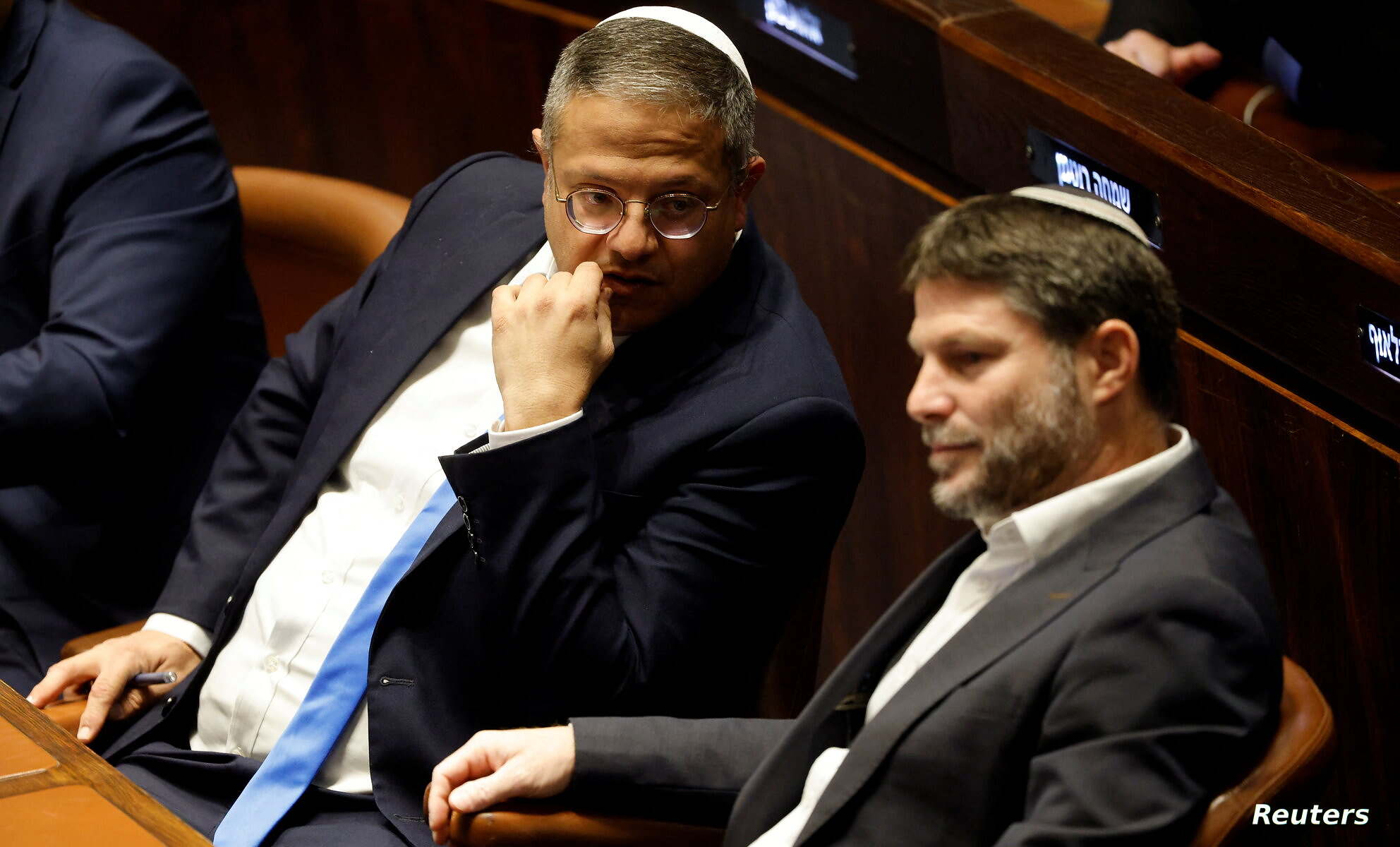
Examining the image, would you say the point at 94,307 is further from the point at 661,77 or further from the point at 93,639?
the point at 661,77

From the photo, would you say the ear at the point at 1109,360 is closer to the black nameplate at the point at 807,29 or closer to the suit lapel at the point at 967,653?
the suit lapel at the point at 967,653

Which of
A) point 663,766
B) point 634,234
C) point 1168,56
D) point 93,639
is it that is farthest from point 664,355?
point 1168,56

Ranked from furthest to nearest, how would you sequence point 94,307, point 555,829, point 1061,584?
1. point 94,307
2. point 555,829
3. point 1061,584

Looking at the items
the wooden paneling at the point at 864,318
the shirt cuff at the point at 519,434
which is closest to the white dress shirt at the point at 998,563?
the shirt cuff at the point at 519,434

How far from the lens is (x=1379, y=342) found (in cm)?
180

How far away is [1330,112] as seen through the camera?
98.9 inches

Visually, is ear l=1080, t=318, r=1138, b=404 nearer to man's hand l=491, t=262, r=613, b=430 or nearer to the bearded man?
the bearded man

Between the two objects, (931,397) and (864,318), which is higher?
(931,397)

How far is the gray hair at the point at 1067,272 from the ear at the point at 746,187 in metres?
0.56

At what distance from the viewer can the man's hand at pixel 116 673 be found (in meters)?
2.05

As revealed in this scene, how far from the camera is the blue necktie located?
1.87 m

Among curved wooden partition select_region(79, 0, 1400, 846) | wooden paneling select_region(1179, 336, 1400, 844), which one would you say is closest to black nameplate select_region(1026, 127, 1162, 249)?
curved wooden partition select_region(79, 0, 1400, 846)

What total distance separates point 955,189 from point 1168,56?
447mm

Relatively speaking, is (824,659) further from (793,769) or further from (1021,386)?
(1021,386)
